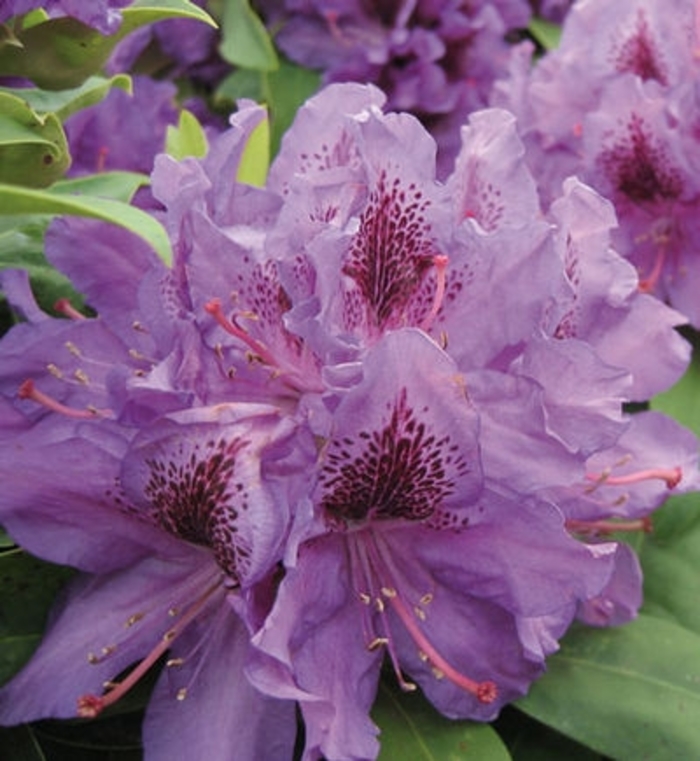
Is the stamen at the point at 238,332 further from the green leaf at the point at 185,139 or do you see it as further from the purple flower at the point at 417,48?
the purple flower at the point at 417,48

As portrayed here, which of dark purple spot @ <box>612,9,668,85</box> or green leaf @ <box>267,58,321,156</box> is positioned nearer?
dark purple spot @ <box>612,9,668,85</box>

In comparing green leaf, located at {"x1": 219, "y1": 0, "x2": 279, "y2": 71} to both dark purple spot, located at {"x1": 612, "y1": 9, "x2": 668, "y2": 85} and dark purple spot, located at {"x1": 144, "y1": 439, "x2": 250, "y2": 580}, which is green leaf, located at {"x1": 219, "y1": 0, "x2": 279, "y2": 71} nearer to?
dark purple spot, located at {"x1": 612, "y1": 9, "x2": 668, "y2": 85}

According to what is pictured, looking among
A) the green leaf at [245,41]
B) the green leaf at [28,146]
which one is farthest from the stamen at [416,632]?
the green leaf at [245,41]

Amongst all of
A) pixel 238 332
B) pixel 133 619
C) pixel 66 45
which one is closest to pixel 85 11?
pixel 66 45

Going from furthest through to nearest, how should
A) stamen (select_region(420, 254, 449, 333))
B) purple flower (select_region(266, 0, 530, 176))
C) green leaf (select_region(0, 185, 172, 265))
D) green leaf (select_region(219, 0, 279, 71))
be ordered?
purple flower (select_region(266, 0, 530, 176)), green leaf (select_region(219, 0, 279, 71)), stamen (select_region(420, 254, 449, 333)), green leaf (select_region(0, 185, 172, 265))

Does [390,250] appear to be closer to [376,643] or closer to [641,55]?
[376,643]

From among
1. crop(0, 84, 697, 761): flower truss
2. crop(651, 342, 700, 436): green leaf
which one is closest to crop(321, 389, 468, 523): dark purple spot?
crop(0, 84, 697, 761): flower truss

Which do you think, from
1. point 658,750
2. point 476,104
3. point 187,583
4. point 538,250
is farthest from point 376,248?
point 476,104
